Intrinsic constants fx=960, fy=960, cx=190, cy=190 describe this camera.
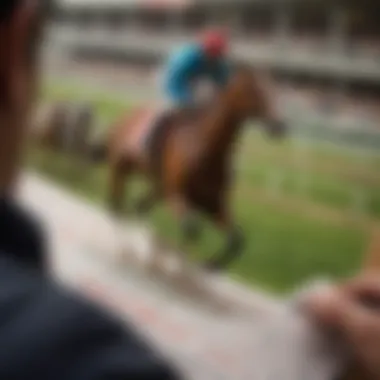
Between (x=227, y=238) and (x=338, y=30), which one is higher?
(x=338, y=30)

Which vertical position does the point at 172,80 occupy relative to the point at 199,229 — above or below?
above

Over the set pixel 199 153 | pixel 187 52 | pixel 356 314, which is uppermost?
pixel 187 52

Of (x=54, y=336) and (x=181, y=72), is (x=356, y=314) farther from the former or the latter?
(x=54, y=336)

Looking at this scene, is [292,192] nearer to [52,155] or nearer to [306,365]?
[306,365]

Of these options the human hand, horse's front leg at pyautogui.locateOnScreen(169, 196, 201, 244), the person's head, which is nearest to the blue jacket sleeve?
A: horse's front leg at pyautogui.locateOnScreen(169, 196, 201, 244)

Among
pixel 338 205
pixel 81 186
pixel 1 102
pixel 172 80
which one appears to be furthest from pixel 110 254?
pixel 1 102

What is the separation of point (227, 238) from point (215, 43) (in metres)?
0.20

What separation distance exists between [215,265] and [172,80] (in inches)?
7.7

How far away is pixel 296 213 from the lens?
90 centimetres

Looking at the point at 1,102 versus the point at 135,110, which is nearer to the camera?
the point at 1,102

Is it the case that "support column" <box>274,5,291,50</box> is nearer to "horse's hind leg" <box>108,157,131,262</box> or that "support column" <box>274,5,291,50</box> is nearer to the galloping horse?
the galloping horse

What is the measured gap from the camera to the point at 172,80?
988mm

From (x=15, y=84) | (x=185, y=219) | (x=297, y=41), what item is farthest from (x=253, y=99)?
(x=15, y=84)

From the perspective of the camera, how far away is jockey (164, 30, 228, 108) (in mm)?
942
